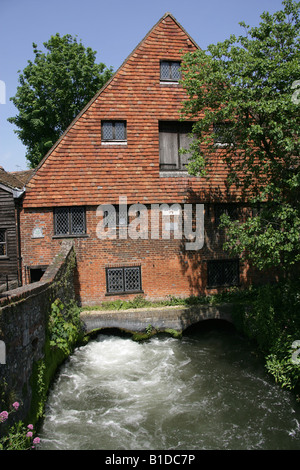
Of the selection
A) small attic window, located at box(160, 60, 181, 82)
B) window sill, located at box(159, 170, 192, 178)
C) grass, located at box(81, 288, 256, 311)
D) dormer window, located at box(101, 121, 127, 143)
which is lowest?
grass, located at box(81, 288, 256, 311)

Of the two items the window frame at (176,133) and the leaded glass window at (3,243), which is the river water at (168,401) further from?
the window frame at (176,133)

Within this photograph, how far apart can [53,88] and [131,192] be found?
49.9 ft

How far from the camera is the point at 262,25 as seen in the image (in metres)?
8.86

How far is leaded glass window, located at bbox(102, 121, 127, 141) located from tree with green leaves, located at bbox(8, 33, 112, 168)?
12218 mm

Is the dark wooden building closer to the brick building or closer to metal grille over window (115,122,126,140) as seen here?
the brick building

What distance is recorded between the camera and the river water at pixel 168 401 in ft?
22.0

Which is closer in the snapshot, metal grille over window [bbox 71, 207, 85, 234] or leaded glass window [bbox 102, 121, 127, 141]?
metal grille over window [bbox 71, 207, 85, 234]

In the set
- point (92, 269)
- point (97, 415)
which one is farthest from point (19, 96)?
point (97, 415)

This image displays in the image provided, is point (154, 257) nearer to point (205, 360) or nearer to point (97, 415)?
point (205, 360)

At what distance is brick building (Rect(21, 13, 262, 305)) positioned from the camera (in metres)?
12.2

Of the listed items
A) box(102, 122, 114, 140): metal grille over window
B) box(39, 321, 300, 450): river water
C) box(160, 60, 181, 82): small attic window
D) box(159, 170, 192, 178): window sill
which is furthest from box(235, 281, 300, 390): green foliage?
box(160, 60, 181, 82): small attic window

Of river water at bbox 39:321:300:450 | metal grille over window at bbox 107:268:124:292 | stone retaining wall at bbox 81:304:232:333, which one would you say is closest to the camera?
river water at bbox 39:321:300:450

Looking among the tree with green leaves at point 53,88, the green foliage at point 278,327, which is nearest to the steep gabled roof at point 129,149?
the green foliage at point 278,327

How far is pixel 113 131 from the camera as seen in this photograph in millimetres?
12617
